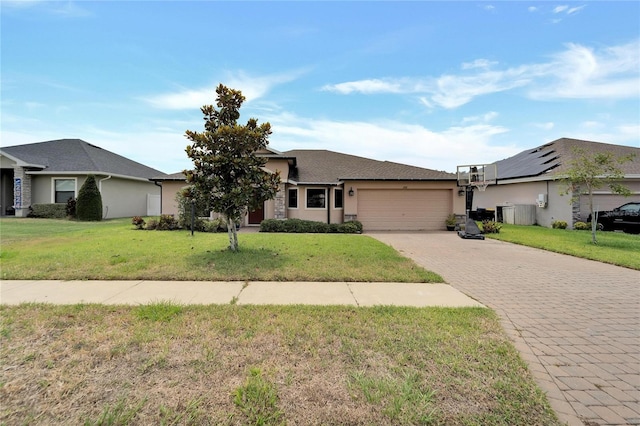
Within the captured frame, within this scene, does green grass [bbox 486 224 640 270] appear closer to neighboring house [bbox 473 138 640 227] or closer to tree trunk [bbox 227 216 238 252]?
neighboring house [bbox 473 138 640 227]

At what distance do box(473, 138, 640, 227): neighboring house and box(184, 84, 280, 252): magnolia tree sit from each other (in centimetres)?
1353

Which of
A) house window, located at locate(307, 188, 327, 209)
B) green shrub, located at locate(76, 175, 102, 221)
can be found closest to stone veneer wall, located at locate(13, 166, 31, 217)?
green shrub, located at locate(76, 175, 102, 221)

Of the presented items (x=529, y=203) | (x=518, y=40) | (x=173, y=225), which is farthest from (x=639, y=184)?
(x=173, y=225)

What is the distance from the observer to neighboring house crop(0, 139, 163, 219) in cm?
1880

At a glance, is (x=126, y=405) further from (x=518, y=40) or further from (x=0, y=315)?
(x=518, y=40)

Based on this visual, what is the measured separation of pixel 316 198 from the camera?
1738 centimetres

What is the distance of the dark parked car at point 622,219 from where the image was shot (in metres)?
14.3

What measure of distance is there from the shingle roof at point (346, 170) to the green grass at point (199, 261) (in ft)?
25.0

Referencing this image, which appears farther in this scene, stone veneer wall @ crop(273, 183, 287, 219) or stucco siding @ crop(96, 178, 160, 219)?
stucco siding @ crop(96, 178, 160, 219)

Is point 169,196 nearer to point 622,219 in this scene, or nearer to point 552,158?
point 622,219

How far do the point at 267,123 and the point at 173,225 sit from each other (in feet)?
31.4

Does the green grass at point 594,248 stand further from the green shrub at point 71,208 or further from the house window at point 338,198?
the green shrub at point 71,208

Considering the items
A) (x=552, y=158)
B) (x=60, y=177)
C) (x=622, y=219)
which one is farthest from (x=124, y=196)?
(x=622, y=219)

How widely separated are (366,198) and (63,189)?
2087cm
